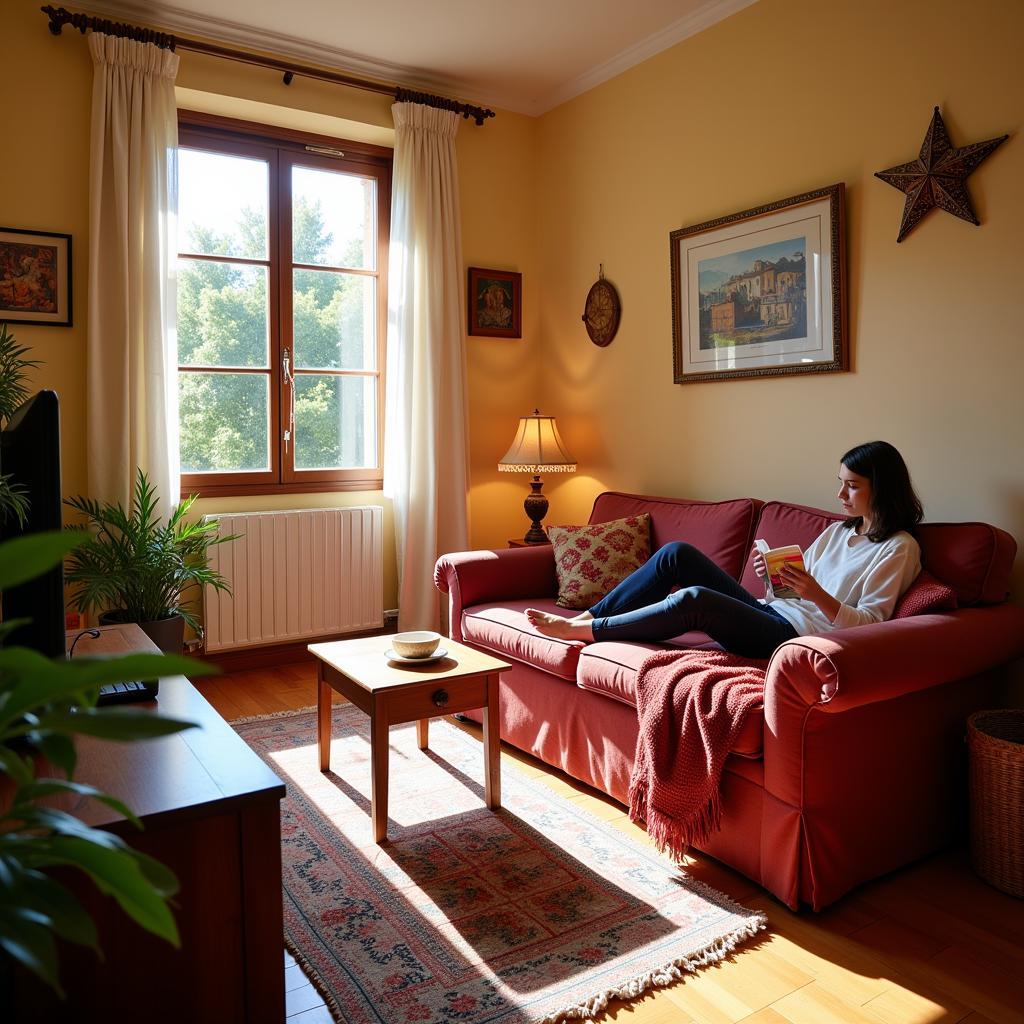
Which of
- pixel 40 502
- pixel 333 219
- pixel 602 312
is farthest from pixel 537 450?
pixel 40 502

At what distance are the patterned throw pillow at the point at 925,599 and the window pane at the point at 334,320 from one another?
2.89 meters

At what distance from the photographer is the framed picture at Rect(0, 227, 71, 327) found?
3.43 metres

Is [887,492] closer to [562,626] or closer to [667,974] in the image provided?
[562,626]

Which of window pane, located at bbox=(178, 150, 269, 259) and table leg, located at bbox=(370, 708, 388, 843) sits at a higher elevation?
window pane, located at bbox=(178, 150, 269, 259)

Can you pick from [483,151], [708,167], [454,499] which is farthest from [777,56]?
[454,499]

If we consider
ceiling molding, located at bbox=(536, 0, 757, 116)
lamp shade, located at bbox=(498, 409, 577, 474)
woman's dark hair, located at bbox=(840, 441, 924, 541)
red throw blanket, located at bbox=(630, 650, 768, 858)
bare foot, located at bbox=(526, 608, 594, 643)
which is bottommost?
red throw blanket, located at bbox=(630, 650, 768, 858)

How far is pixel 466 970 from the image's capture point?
184cm

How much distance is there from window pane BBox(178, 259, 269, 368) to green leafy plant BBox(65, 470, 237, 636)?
74cm

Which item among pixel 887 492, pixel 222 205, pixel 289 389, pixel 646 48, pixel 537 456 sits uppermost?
pixel 646 48

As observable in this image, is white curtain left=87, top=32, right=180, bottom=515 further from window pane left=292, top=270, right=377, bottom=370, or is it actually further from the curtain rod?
window pane left=292, top=270, right=377, bottom=370

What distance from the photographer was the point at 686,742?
222 centimetres

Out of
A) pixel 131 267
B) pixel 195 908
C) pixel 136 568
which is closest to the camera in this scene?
pixel 195 908

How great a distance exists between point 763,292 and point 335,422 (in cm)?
216

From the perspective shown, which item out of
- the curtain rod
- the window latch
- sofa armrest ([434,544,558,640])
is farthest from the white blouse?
the curtain rod
